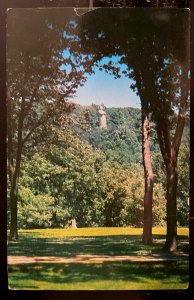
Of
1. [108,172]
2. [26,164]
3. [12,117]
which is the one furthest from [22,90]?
[108,172]

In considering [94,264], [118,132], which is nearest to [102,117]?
[118,132]

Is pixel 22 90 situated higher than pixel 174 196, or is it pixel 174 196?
pixel 22 90

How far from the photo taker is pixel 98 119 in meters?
4.32

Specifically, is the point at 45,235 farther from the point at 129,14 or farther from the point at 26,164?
the point at 129,14

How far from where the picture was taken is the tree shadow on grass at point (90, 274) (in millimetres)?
4215

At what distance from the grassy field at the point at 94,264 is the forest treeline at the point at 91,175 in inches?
3.4

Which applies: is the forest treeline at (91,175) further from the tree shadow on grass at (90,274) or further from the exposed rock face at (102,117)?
the tree shadow on grass at (90,274)

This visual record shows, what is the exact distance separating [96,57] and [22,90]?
2.05 feet

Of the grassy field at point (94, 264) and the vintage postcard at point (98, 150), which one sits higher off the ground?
the vintage postcard at point (98, 150)

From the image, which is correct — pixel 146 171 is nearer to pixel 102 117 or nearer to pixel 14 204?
pixel 102 117

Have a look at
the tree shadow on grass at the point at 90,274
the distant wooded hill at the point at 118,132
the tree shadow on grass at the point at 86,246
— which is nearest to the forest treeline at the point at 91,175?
the distant wooded hill at the point at 118,132

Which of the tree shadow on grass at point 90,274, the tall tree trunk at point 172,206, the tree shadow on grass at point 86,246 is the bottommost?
the tree shadow on grass at point 90,274

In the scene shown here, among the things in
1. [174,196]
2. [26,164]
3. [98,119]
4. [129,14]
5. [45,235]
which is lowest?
[45,235]

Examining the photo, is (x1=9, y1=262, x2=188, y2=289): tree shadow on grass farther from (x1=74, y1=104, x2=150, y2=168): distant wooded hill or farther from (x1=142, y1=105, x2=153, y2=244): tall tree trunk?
(x1=74, y1=104, x2=150, y2=168): distant wooded hill
